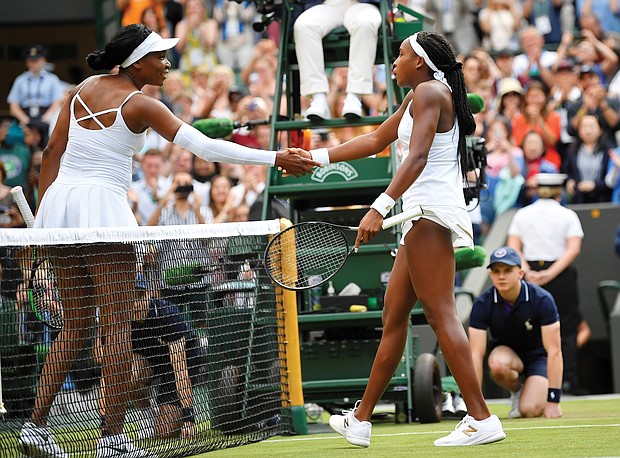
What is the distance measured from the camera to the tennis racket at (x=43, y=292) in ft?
21.1

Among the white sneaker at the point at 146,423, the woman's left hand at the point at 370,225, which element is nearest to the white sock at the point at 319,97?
the woman's left hand at the point at 370,225

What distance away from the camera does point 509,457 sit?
19.5 feet

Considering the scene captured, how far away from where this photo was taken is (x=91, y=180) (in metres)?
6.47

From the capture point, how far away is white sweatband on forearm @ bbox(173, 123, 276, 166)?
6.53 metres


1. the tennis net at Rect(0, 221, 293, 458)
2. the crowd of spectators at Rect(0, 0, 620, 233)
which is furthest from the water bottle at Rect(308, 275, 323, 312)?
the crowd of spectators at Rect(0, 0, 620, 233)

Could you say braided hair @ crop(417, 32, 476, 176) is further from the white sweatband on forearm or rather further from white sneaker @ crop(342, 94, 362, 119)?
white sneaker @ crop(342, 94, 362, 119)

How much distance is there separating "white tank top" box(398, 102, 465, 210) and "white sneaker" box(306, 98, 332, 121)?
2768mm

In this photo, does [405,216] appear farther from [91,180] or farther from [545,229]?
[545,229]

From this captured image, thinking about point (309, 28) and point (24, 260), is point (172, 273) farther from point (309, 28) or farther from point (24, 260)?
point (309, 28)

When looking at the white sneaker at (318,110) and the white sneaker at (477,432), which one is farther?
the white sneaker at (318,110)

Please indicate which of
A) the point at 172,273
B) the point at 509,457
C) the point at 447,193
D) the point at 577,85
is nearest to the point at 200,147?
the point at 172,273

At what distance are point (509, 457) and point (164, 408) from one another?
6.15 feet

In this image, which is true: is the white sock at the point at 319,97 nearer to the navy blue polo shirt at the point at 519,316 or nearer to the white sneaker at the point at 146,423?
the navy blue polo shirt at the point at 519,316

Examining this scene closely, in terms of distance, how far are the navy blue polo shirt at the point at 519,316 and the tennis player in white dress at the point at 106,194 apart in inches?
144
